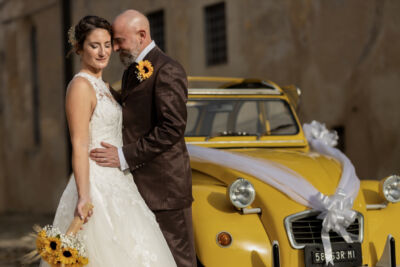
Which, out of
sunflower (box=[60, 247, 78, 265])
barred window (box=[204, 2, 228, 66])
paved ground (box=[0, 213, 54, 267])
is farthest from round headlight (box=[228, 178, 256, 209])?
barred window (box=[204, 2, 228, 66])

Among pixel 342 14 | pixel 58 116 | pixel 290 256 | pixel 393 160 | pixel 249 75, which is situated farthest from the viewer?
pixel 58 116

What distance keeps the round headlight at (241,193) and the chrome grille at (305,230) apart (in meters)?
0.29

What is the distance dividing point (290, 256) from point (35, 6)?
1679cm

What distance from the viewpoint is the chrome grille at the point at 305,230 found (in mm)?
4340

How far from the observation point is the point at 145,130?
3748 millimetres

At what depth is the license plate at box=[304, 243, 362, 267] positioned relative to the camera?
14.0 feet

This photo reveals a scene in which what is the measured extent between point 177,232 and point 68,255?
0.74m

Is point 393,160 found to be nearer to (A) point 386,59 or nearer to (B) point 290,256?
(A) point 386,59

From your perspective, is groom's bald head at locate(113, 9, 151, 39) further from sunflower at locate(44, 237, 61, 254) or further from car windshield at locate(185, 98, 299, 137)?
car windshield at locate(185, 98, 299, 137)

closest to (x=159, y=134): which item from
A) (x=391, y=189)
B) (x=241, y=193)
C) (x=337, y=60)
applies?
(x=241, y=193)

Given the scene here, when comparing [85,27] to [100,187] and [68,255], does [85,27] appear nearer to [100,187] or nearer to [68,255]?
[100,187]

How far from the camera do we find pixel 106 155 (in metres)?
3.56

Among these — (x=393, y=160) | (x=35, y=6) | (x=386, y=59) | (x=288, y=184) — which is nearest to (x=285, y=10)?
(x=386, y=59)

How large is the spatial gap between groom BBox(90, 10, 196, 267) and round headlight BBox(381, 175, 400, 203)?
1843 mm
